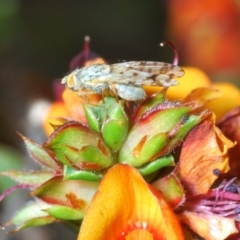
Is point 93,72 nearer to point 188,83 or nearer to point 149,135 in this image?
point 149,135

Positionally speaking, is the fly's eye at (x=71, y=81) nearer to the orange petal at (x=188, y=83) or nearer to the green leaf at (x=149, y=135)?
the green leaf at (x=149, y=135)

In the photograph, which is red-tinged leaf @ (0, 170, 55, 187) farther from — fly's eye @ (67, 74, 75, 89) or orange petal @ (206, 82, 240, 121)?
orange petal @ (206, 82, 240, 121)

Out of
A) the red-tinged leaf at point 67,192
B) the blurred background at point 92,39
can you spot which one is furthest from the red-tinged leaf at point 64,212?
the blurred background at point 92,39

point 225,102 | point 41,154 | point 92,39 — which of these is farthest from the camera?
point 92,39

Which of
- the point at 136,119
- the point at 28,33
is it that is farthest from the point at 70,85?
the point at 28,33

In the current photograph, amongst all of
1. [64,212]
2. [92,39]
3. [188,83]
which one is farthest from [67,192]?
[92,39]
